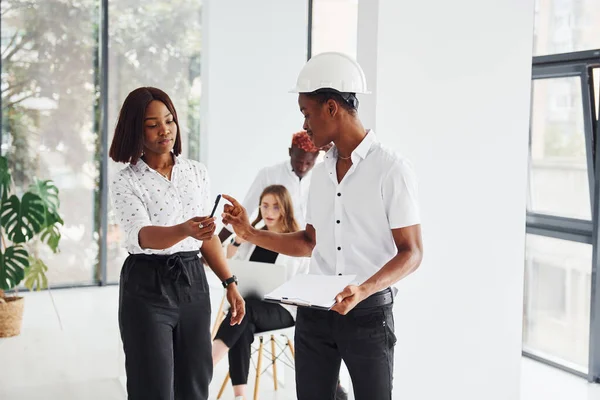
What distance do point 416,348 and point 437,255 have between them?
410 millimetres

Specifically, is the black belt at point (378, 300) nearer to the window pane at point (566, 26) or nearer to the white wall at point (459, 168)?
the white wall at point (459, 168)

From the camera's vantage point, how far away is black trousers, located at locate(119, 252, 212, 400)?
239cm

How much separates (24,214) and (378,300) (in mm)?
3805

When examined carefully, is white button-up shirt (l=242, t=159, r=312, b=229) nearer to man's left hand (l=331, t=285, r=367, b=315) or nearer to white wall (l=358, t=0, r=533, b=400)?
white wall (l=358, t=0, r=533, b=400)

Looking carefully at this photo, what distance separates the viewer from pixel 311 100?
86.8 inches

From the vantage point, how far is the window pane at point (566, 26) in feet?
14.2

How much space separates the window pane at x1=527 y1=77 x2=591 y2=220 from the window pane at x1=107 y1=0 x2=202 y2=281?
11.8 ft

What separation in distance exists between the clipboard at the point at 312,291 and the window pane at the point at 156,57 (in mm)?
5100

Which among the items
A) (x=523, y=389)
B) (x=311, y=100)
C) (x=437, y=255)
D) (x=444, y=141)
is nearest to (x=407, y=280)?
(x=437, y=255)

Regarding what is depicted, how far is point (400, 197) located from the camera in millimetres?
2135

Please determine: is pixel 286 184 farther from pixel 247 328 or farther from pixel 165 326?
pixel 165 326

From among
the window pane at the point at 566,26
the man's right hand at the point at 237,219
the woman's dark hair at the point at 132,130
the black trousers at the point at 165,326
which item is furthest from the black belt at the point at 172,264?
the window pane at the point at 566,26

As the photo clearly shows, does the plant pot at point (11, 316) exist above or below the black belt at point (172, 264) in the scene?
below

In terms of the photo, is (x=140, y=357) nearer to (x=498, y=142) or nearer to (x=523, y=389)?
(x=498, y=142)
